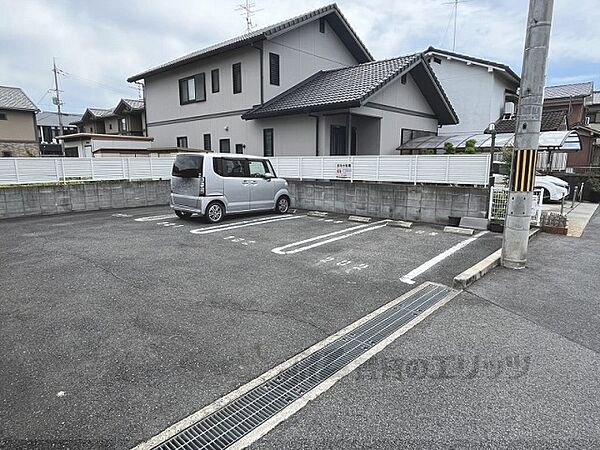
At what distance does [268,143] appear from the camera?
45.4 ft

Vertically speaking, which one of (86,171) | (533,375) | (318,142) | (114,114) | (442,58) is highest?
(442,58)

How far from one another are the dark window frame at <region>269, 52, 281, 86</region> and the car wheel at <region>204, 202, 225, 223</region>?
7.22 meters

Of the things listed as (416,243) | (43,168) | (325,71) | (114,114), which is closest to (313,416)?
(416,243)

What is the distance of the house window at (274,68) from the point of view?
13.6 metres

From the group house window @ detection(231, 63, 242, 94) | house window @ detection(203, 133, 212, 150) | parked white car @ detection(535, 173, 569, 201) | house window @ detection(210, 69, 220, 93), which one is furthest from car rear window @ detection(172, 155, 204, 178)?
parked white car @ detection(535, 173, 569, 201)

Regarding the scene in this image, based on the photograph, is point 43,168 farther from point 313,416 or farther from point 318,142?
point 313,416

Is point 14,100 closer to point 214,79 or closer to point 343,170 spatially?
point 214,79

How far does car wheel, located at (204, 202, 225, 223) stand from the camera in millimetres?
8241

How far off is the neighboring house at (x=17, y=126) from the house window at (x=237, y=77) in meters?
18.1

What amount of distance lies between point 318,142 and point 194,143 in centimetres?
718

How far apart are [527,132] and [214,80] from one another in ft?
43.5

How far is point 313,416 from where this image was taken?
7.15 ft

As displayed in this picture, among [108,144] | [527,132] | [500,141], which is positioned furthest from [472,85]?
[108,144]

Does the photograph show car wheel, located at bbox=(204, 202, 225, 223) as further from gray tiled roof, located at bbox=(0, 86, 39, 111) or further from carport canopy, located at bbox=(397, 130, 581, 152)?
gray tiled roof, located at bbox=(0, 86, 39, 111)
